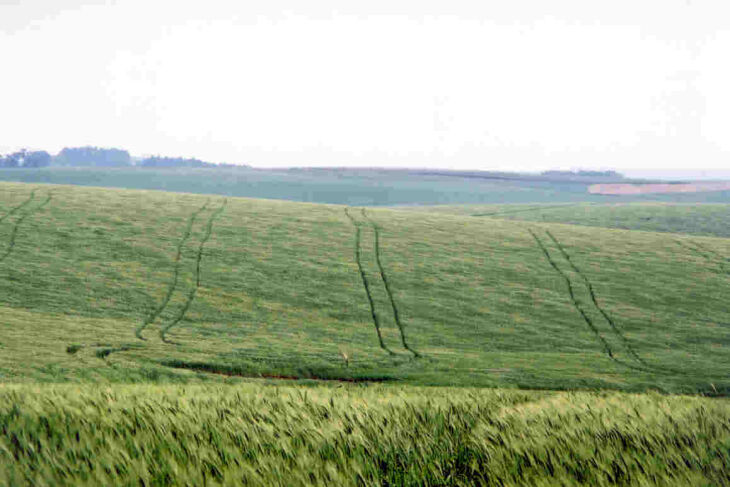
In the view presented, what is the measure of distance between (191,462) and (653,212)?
2811 inches

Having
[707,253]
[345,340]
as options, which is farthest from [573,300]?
[707,253]

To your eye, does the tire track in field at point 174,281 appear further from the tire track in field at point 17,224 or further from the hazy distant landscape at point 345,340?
the tire track in field at point 17,224

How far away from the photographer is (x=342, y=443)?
7691 mm

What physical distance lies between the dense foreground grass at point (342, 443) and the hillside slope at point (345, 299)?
13300 mm

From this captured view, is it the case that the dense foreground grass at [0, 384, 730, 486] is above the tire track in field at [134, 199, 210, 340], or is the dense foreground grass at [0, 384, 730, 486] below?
above

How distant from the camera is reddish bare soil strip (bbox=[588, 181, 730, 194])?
128750 millimetres

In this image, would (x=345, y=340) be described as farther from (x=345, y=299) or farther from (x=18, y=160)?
(x=18, y=160)

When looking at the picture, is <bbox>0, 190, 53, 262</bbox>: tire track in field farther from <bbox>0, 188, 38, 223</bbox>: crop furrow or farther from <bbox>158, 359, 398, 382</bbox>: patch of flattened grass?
<bbox>158, 359, 398, 382</bbox>: patch of flattened grass

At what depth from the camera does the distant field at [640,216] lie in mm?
65125

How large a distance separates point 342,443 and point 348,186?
404ft

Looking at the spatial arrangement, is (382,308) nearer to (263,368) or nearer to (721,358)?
(263,368)

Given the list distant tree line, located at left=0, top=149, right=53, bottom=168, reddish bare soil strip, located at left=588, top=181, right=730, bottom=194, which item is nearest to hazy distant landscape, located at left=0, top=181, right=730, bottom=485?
reddish bare soil strip, located at left=588, top=181, right=730, bottom=194

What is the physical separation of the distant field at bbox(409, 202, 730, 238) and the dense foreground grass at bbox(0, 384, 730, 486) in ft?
194

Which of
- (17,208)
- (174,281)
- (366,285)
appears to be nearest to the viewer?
(174,281)
